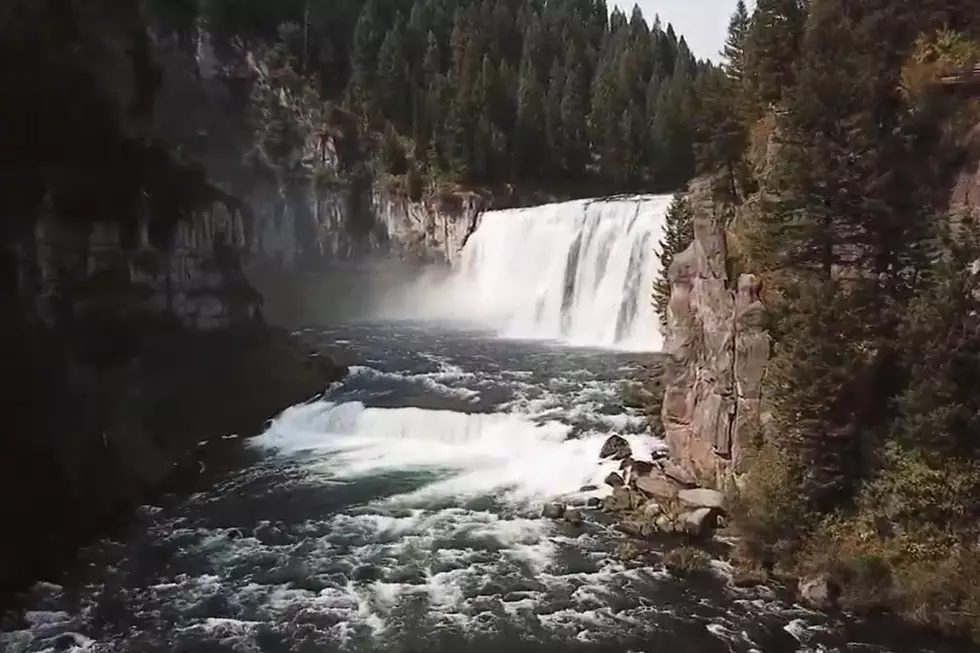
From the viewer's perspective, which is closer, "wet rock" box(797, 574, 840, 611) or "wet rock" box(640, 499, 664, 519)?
"wet rock" box(797, 574, 840, 611)

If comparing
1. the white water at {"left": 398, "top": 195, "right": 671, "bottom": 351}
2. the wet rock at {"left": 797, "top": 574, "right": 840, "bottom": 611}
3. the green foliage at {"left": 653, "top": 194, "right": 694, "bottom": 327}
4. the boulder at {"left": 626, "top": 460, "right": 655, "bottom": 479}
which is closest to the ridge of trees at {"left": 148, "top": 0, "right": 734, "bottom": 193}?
the white water at {"left": 398, "top": 195, "right": 671, "bottom": 351}

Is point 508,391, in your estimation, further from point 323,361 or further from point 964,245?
point 964,245

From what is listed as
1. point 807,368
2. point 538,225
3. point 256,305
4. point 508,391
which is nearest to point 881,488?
point 807,368

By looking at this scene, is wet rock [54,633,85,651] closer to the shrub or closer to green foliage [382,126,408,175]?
the shrub

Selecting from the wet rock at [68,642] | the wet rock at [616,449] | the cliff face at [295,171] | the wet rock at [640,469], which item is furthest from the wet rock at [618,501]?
the cliff face at [295,171]

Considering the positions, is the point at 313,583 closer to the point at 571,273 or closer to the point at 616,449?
the point at 616,449

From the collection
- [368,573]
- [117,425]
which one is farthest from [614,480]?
[117,425]
